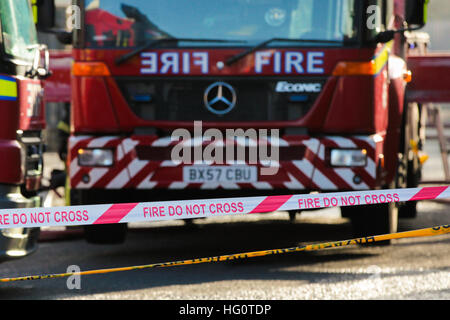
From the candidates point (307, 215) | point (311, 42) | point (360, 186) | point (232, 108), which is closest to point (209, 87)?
point (232, 108)

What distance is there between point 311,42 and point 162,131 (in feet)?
4.44

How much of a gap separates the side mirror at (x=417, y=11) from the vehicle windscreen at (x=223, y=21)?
1.41 feet

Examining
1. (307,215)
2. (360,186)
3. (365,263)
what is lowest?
(307,215)

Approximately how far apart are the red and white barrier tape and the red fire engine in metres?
1.76

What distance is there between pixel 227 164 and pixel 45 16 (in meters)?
1.81

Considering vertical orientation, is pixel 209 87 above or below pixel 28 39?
below

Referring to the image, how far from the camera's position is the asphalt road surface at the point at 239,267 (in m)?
6.57

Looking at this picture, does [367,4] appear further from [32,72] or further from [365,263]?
[32,72]

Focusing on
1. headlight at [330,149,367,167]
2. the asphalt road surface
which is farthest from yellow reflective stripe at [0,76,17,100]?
headlight at [330,149,367,167]

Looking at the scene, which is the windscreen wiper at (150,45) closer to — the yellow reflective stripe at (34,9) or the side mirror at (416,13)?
the yellow reflective stripe at (34,9)

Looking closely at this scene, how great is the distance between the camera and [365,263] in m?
7.85

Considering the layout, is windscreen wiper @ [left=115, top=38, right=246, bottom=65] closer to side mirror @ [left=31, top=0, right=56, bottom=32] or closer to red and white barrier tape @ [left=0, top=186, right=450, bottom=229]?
side mirror @ [left=31, top=0, right=56, bottom=32]

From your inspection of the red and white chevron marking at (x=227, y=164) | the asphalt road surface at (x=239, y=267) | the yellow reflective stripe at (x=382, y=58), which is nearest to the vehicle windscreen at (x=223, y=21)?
the yellow reflective stripe at (x=382, y=58)

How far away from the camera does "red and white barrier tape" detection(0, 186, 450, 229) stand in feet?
17.9
